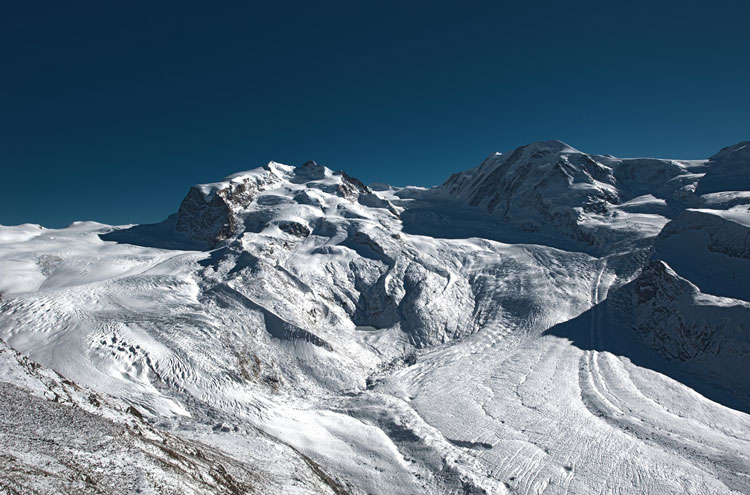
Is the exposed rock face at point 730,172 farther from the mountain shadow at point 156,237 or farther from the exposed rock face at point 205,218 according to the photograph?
the mountain shadow at point 156,237

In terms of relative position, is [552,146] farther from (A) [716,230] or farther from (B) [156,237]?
(B) [156,237]

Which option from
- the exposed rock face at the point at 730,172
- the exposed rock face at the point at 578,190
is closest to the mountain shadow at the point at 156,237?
the exposed rock face at the point at 578,190

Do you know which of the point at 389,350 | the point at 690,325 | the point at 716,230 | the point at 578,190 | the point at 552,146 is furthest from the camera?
the point at 552,146

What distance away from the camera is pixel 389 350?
50375 mm

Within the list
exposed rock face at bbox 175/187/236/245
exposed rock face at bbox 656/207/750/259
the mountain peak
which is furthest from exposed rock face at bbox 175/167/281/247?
the mountain peak

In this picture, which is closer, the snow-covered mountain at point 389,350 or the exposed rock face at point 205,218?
the snow-covered mountain at point 389,350

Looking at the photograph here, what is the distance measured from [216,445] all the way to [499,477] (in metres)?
18.4

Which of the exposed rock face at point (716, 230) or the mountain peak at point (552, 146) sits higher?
the mountain peak at point (552, 146)

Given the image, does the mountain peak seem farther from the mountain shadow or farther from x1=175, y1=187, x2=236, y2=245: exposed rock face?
the mountain shadow

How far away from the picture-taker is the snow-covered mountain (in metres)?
25.2

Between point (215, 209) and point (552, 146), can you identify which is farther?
point (552, 146)

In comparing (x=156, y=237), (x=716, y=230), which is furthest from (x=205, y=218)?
(x=716, y=230)

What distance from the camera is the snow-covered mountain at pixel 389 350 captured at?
25.2 meters

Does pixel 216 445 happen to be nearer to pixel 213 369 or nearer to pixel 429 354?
pixel 213 369
